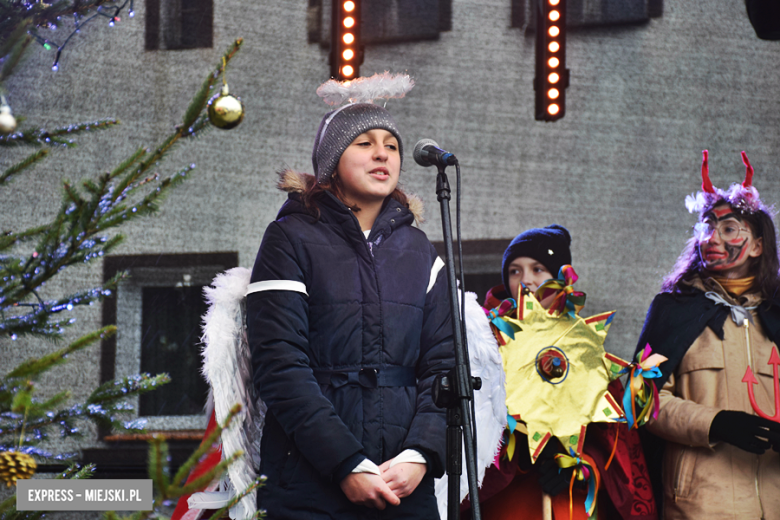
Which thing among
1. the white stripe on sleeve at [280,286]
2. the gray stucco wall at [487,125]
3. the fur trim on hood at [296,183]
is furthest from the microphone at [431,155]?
the gray stucco wall at [487,125]

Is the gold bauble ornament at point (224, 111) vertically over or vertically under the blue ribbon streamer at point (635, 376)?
over

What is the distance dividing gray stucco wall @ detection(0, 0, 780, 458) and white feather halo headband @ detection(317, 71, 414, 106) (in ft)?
6.76

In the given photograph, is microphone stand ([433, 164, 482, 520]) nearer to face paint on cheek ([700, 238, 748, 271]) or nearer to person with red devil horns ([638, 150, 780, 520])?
person with red devil horns ([638, 150, 780, 520])

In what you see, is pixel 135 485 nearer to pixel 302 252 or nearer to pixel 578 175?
pixel 302 252

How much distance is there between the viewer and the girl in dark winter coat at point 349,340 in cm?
156

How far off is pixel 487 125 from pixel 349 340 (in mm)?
2653

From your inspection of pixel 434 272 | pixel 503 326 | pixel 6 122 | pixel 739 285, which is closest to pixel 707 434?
pixel 739 285

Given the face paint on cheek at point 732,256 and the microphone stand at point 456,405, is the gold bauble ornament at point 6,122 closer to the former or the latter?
the microphone stand at point 456,405

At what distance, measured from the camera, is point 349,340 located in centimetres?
166

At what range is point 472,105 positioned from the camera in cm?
409

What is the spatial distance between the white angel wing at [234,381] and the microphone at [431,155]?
1.75 feet

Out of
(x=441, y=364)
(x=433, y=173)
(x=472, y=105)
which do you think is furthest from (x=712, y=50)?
(x=441, y=364)

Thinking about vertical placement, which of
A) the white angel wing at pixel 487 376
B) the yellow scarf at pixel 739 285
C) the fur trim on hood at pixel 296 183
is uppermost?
the fur trim on hood at pixel 296 183

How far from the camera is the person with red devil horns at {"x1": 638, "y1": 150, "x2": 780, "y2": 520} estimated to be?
236 cm
